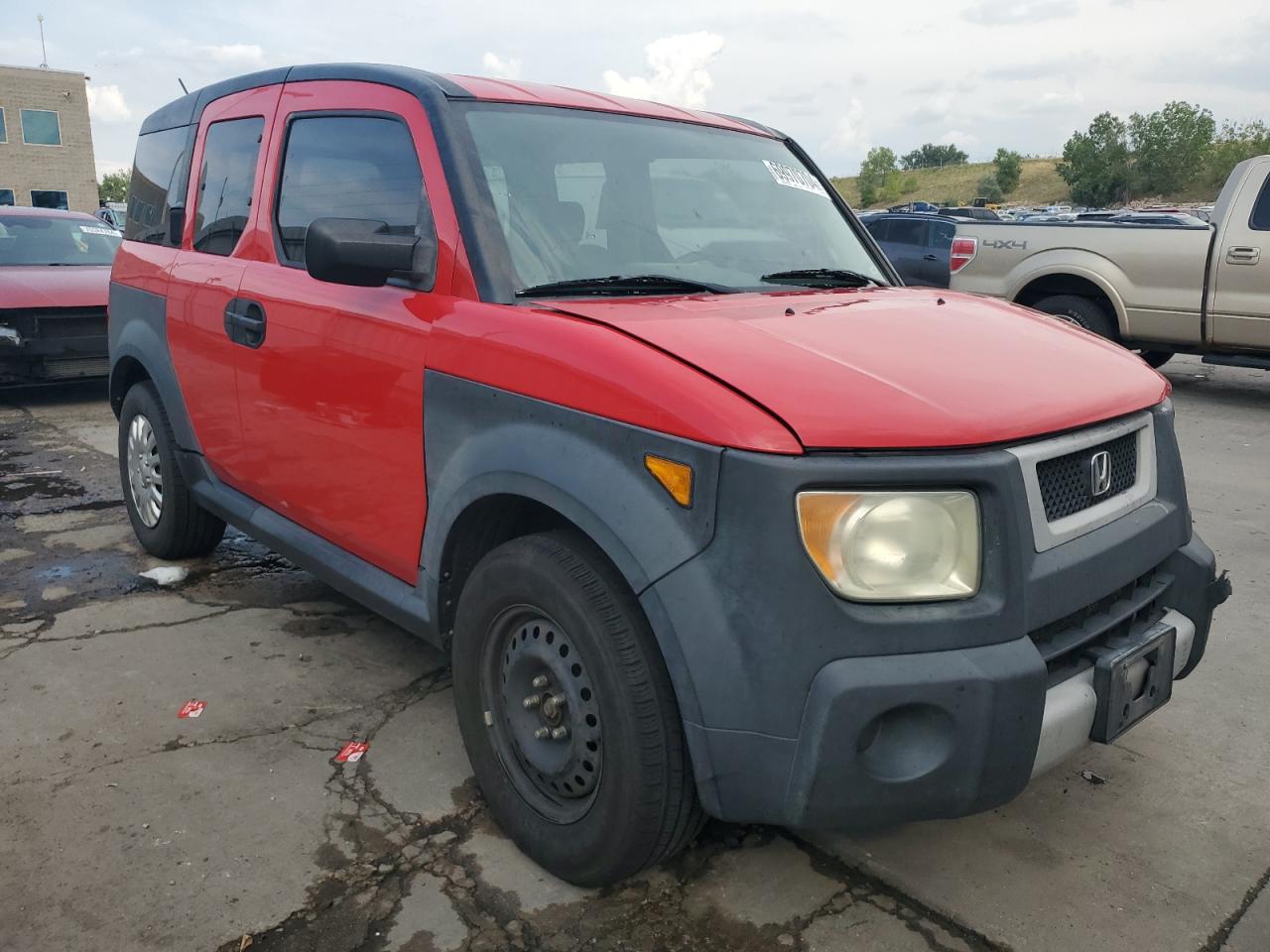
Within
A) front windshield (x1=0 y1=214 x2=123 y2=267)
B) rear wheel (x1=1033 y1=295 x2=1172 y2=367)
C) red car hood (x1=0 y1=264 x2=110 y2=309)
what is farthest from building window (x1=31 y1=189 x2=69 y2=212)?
rear wheel (x1=1033 y1=295 x2=1172 y2=367)

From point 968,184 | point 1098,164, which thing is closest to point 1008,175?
point 968,184

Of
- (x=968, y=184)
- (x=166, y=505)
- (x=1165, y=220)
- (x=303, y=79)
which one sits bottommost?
(x=166, y=505)

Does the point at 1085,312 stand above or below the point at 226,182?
below

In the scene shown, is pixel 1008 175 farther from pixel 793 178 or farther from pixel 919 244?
pixel 793 178

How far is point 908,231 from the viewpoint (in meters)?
13.6

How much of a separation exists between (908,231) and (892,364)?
1209 centimetres

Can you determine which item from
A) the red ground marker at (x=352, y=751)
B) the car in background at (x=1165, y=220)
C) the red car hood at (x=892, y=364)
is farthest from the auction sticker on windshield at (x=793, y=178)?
the car in background at (x=1165, y=220)

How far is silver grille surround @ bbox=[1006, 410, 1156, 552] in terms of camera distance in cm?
209

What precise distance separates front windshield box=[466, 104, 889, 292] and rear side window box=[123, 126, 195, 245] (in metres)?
1.96

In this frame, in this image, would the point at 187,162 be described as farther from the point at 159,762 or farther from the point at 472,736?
the point at 472,736

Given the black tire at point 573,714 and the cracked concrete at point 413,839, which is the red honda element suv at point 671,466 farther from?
the cracked concrete at point 413,839

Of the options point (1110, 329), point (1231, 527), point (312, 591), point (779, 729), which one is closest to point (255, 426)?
point (312, 591)

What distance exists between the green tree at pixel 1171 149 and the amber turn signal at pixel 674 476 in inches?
3245

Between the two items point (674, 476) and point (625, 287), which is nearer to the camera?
point (674, 476)
